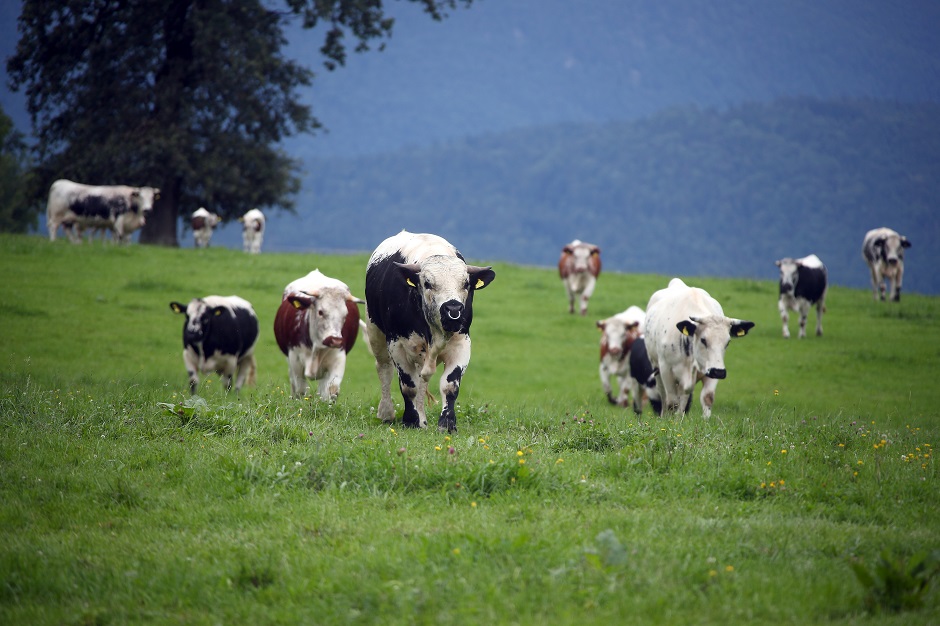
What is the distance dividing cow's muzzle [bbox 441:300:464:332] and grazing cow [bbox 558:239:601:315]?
1701cm

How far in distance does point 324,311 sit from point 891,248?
72.1 ft

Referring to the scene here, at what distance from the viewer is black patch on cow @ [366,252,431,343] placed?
386 inches

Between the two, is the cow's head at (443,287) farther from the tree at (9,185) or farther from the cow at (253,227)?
the tree at (9,185)

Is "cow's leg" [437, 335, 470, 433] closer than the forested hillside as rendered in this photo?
Yes

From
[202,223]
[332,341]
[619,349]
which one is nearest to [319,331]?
[332,341]

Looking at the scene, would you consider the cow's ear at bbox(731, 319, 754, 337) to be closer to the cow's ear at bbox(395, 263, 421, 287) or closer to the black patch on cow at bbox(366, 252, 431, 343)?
the black patch on cow at bbox(366, 252, 431, 343)

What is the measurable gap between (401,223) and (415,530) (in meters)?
156

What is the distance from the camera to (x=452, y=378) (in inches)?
379

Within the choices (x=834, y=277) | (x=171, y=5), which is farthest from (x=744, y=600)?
(x=834, y=277)

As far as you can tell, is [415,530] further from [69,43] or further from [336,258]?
Answer: [69,43]

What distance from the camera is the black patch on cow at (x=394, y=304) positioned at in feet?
A: 32.2

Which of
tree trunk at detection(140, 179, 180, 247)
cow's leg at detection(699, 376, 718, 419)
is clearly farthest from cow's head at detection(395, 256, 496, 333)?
tree trunk at detection(140, 179, 180, 247)

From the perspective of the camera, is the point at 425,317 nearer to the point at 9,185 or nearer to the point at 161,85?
the point at 161,85

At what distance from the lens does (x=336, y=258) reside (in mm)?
31344
